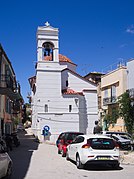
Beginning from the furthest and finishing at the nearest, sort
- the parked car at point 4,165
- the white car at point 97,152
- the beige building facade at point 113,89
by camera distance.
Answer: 1. the beige building facade at point 113,89
2. the white car at point 97,152
3. the parked car at point 4,165

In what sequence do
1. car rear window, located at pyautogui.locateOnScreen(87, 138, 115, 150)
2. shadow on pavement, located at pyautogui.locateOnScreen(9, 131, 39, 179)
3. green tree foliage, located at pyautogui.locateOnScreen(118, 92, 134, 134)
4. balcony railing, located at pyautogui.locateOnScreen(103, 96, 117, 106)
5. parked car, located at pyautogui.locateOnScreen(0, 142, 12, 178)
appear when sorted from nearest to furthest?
parked car, located at pyautogui.locateOnScreen(0, 142, 12, 178) → shadow on pavement, located at pyautogui.locateOnScreen(9, 131, 39, 179) → car rear window, located at pyautogui.locateOnScreen(87, 138, 115, 150) → green tree foliage, located at pyautogui.locateOnScreen(118, 92, 134, 134) → balcony railing, located at pyautogui.locateOnScreen(103, 96, 117, 106)

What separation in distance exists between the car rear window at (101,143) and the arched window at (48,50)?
3227cm

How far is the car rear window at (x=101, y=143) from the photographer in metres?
13.6

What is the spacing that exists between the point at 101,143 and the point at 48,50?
34.0 m

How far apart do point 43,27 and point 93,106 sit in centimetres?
1476

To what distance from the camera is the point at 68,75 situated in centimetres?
5144

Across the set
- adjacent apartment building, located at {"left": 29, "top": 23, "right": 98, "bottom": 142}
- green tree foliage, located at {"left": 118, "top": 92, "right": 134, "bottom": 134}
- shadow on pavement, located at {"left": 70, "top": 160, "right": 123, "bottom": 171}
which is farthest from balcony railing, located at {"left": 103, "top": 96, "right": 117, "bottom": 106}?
shadow on pavement, located at {"left": 70, "top": 160, "right": 123, "bottom": 171}

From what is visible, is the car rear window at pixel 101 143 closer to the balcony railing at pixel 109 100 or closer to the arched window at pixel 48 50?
the balcony railing at pixel 109 100

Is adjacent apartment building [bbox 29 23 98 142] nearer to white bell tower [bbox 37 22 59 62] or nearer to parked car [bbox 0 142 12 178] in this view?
white bell tower [bbox 37 22 59 62]

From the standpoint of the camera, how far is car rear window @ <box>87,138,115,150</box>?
13594 millimetres

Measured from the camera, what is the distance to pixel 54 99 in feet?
152

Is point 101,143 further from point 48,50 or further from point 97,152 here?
point 48,50

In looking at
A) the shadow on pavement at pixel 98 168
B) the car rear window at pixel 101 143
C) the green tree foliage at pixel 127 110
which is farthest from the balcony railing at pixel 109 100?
the car rear window at pixel 101 143

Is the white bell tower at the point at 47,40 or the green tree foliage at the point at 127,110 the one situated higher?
the white bell tower at the point at 47,40
